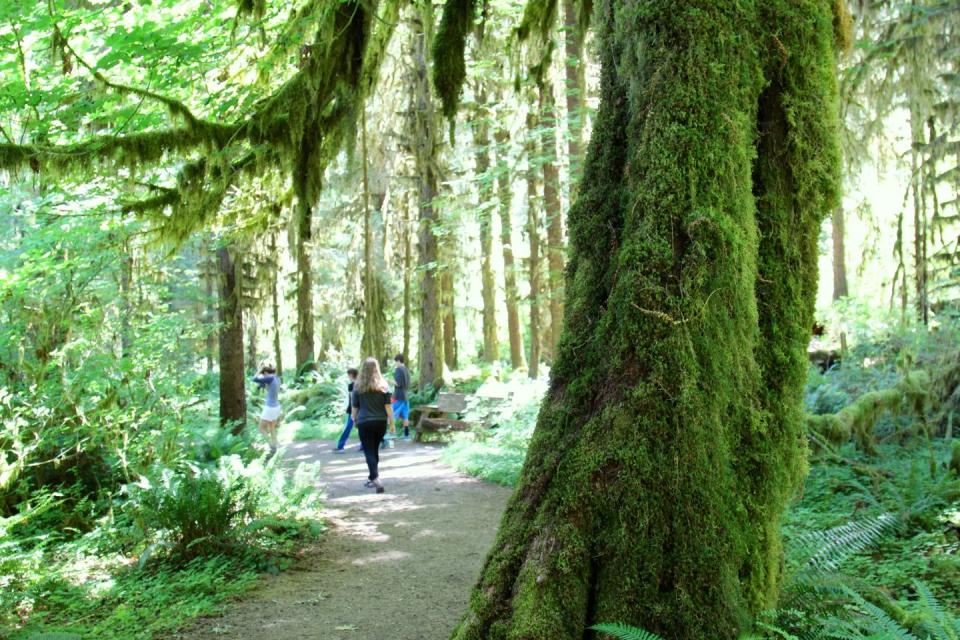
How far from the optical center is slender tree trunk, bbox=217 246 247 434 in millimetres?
13508

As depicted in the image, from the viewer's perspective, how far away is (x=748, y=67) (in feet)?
12.4

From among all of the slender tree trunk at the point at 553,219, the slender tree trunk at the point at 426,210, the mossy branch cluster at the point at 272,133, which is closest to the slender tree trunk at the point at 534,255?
the slender tree trunk at the point at 553,219

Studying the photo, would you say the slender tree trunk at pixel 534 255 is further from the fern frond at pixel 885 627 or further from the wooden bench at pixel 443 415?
the fern frond at pixel 885 627

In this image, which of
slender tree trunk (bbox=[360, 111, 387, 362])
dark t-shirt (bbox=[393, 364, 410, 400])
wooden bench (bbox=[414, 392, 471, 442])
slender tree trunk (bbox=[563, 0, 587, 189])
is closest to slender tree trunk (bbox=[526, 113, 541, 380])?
slender tree trunk (bbox=[563, 0, 587, 189])

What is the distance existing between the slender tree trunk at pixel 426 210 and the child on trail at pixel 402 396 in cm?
185

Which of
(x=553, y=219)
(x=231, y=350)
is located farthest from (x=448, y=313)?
(x=231, y=350)

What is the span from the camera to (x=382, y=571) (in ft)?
23.3

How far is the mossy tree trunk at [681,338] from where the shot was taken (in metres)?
3.33

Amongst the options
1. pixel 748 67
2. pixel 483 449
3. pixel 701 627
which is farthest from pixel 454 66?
pixel 483 449

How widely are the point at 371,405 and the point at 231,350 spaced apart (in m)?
4.15

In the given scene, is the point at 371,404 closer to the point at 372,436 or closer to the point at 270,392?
the point at 372,436

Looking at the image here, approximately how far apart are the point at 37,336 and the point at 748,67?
8.79 m

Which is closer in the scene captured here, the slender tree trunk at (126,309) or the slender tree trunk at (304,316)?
the slender tree trunk at (126,309)

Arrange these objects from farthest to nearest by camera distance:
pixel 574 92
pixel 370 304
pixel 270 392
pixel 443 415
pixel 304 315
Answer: pixel 304 315 → pixel 370 304 → pixel 443 415 → pixel 270 392 → pixel 574 92
